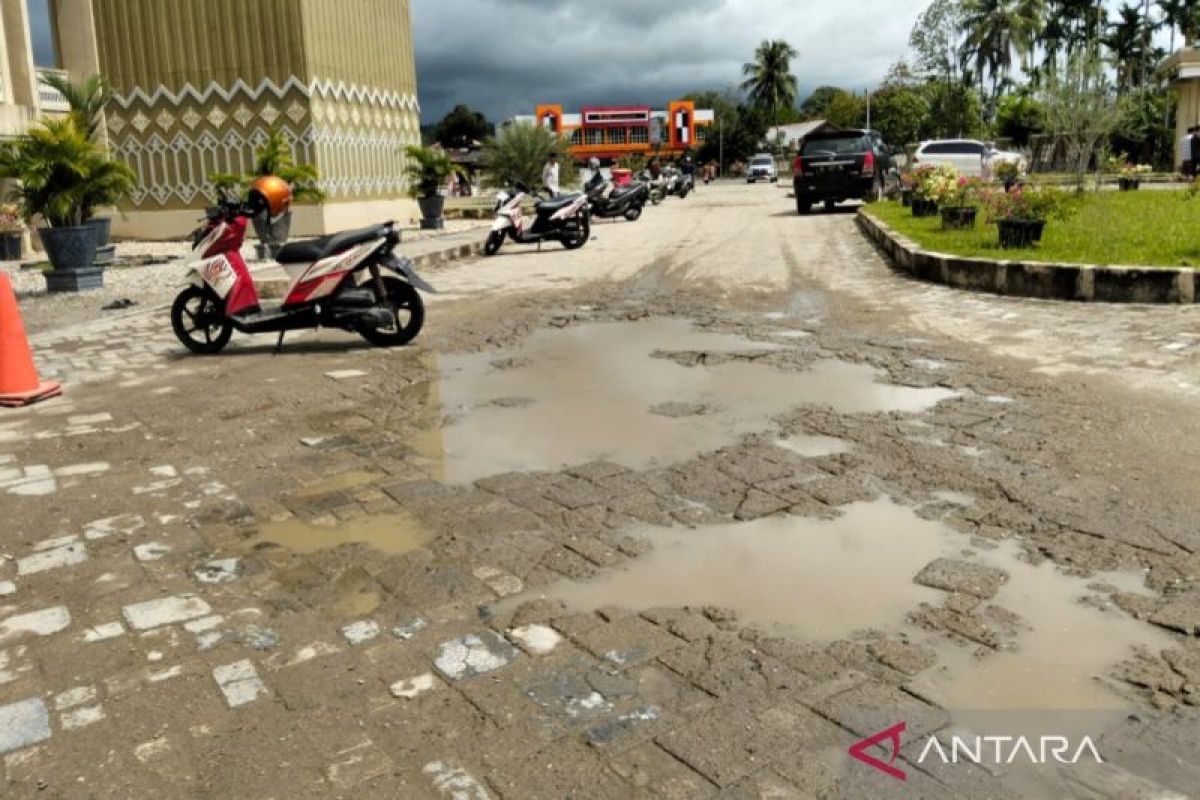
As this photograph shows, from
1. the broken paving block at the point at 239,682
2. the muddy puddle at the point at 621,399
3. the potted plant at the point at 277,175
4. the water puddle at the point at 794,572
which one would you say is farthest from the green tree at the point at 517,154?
the broken paving block at the point at 239,682

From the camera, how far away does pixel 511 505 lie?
4.65m

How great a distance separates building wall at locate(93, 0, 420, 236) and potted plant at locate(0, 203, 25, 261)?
3855mm

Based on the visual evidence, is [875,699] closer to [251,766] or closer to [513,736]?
[513,736]

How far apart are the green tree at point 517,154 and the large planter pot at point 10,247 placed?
15.3 m

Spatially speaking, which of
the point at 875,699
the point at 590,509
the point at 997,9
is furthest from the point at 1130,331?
the point at 997,9

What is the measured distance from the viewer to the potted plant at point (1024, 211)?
12.1 m

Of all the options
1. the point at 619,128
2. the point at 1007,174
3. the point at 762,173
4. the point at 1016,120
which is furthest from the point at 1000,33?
the point at 1007,174

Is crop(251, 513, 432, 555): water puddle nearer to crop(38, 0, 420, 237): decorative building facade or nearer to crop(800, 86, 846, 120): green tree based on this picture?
crop(38, 0, 420, 237): decorative building facade

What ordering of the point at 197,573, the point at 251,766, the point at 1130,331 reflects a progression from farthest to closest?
the point at 1130,331 → the point at 197,573 → the point at 251,766

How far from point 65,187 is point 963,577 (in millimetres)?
12852

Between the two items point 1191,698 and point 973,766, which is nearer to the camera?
point 973,766

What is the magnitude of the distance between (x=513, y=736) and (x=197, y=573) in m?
1.79

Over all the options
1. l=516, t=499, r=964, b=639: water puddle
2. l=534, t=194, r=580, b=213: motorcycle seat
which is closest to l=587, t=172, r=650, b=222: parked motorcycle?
l=534, t=194, r=580, b=213: motorcycle seat

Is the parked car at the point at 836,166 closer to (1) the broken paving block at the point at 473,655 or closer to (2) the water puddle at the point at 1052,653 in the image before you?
(2) the water puddle at the point at 1052,653
